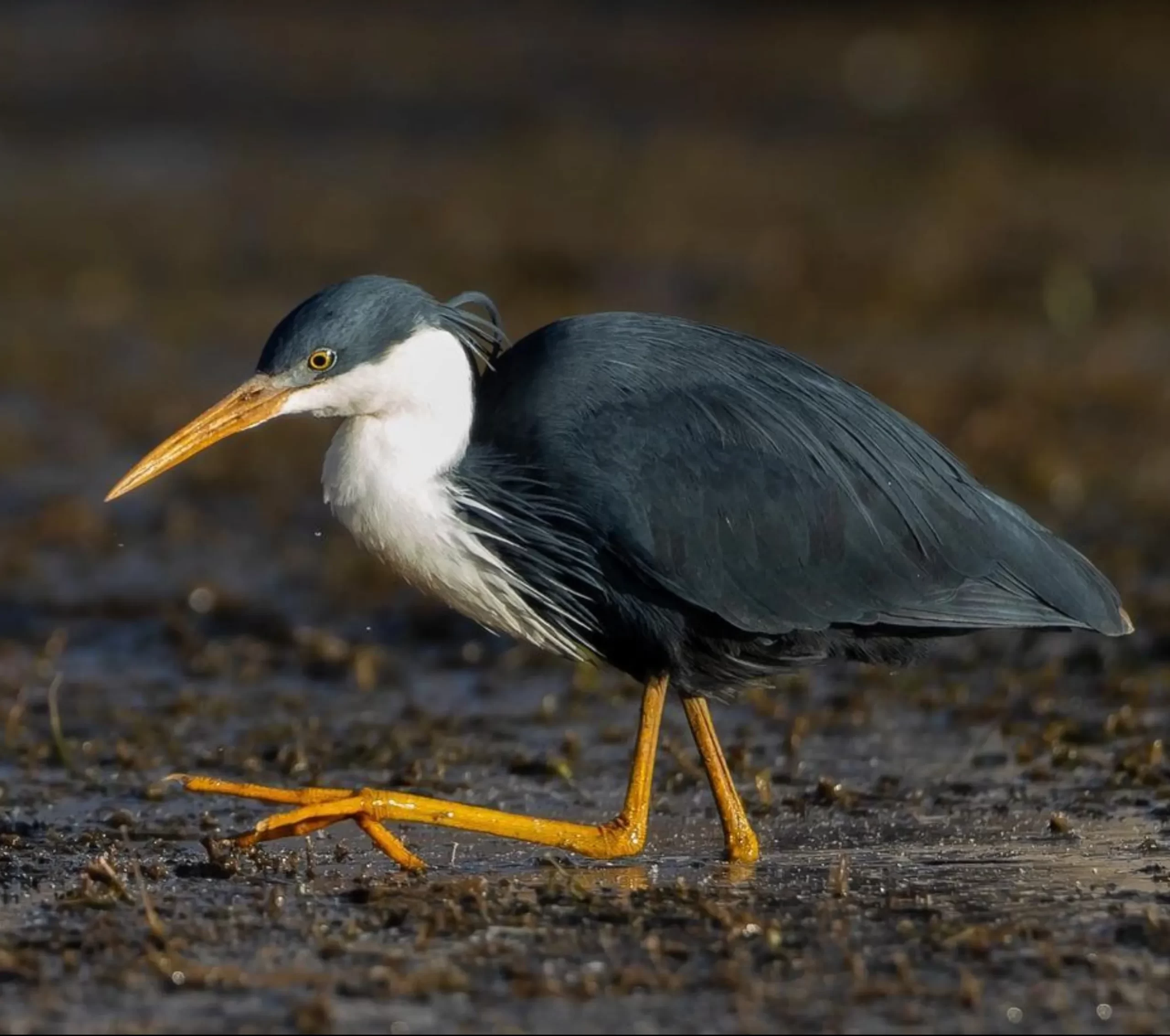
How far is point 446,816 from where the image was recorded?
5.86m

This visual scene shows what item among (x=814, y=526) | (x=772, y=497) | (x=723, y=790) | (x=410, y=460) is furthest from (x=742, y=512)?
(x=410, y=460)

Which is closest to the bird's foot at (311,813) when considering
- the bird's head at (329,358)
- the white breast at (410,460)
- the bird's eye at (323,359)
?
the white breast at (410,460)

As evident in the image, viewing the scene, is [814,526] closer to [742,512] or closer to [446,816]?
[742,512]

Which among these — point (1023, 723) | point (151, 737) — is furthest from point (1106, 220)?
point (151, 737)

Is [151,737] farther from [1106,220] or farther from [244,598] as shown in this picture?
[1106,220]

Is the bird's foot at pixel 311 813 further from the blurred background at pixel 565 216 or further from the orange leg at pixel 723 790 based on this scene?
the blurred background at pixel 565 216

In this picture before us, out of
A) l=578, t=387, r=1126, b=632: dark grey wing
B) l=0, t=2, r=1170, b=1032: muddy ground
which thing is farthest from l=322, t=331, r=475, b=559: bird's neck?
l=0, t=2, r=1170, b=1032: muddy ground

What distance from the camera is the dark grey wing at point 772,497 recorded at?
19.3ft

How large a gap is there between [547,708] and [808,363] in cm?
211

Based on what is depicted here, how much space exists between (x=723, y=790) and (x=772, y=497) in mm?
797

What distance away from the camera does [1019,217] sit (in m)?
17.3

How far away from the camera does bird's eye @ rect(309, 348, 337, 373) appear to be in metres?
5.80

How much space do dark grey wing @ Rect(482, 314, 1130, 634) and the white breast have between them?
0.23 m

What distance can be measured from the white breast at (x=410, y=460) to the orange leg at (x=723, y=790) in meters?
0.66
